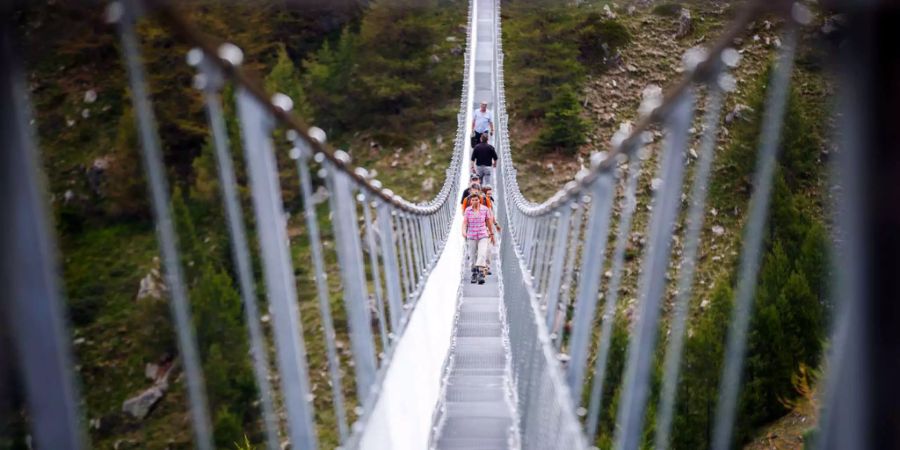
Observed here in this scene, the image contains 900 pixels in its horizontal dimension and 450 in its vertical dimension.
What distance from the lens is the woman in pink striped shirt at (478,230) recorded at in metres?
6.77

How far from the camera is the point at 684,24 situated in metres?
33.6

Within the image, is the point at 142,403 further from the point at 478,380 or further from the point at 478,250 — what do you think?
the point at 478,380

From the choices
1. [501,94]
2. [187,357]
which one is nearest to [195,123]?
[501,94]

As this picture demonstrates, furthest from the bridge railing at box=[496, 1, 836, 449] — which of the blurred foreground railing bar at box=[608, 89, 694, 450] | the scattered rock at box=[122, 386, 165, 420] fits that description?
the scattered rock at box=[122, 386, 165, 420]

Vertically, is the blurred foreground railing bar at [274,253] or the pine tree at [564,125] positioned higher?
the pine tree at [564,125]

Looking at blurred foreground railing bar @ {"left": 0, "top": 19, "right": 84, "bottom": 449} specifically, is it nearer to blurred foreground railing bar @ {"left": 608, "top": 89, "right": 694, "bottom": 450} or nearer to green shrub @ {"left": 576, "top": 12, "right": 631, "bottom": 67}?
blurred foreground railing bar @ {"left": 608, "top": 89, "right": 694, "bottom": 450}

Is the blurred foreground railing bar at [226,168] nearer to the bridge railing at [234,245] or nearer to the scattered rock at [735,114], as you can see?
the bridge railing at [234,245]

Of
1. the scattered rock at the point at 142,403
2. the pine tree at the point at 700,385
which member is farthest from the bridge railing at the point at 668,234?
the scattered rock at the point at 142,403

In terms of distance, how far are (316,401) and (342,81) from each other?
1106 centimetres

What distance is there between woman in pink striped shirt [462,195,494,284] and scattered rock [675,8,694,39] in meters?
27.7

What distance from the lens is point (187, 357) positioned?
53.0 inches

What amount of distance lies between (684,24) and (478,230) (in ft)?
94.1

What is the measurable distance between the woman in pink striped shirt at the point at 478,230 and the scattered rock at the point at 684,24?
27711 millimetres

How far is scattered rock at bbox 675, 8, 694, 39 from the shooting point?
33125 mm
